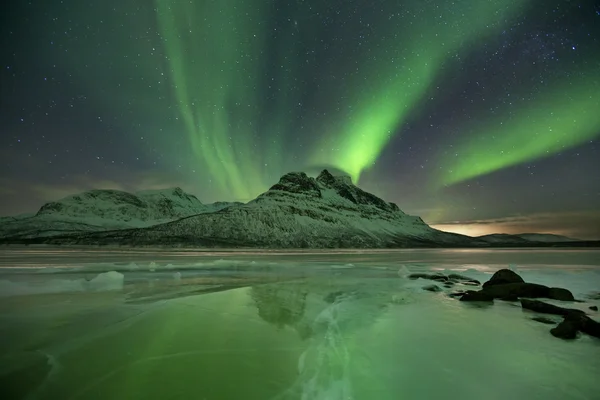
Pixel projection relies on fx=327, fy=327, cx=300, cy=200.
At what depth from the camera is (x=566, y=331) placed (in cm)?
1031

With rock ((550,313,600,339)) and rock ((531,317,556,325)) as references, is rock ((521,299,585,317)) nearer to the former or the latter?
rock ((531,317,556,325))

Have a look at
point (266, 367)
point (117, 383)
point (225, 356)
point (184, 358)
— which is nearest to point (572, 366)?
point (266, 367)

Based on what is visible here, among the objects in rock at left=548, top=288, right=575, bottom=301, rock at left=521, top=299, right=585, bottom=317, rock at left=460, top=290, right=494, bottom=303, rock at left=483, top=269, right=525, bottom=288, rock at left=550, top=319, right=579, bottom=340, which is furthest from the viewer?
rock at left=483, top=269, right=525, bottom=288

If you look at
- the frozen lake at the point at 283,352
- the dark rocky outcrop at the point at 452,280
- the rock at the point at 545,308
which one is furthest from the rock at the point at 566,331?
the dark rocky outcrop at the point at 452,280

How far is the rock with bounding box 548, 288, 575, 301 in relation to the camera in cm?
1733

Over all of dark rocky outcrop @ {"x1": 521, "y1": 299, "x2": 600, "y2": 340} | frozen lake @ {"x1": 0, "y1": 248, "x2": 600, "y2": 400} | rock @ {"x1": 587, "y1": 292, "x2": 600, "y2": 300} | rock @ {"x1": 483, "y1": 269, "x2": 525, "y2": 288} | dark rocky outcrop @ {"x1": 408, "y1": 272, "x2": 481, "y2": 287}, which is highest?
rock @ {"x1": 483, "y1": 269, "x2": 525, "y2": 288}

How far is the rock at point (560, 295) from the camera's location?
56.9 ft

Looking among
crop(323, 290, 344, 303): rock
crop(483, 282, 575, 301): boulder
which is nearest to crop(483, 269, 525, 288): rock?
crop(483, 282, 575, 301): boulder

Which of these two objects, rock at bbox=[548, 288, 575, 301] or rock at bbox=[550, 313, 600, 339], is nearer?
rock at bbox=[550, 313, 600, 339]

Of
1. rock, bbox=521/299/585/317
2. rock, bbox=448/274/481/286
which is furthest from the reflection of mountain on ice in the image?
rock, bbox=448/274/481/286

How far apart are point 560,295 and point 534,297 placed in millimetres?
1172

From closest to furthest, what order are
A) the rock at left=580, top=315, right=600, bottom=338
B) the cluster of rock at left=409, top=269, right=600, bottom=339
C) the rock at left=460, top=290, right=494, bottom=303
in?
1. the rock at left=580, top=315, right=600, bottom=338
2. the cluster of rock at left=409, top=269, right=600, bottom=339
3. the rock at left=460, top=290, right=494, bottom=303

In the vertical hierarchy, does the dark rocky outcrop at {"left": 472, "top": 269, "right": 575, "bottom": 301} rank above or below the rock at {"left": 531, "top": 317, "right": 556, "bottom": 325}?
above

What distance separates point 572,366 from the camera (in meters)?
7.86
